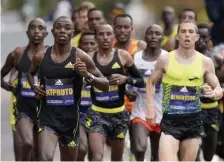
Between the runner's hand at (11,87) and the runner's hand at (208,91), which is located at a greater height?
the runner's hand at (208,91)

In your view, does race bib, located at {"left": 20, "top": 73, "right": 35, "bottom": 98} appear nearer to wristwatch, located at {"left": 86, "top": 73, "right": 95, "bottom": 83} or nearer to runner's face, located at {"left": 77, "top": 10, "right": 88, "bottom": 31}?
wristwatch, located at {"left": 86, "top": 73, "right": 95, "bottom": 83}

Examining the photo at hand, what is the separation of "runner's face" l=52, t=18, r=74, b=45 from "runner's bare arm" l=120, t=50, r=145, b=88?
1.41 m

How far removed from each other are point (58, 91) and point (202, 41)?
10.9 ft

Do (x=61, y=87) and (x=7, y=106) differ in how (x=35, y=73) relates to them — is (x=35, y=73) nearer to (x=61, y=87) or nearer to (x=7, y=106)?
(x=61, y=87)

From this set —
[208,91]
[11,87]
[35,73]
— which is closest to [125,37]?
[11,87]

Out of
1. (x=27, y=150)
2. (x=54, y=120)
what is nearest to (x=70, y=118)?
(x=54, y=120)

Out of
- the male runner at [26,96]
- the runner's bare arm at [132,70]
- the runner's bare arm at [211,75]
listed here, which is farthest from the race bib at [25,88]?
the runner's bare arm at [211,75]

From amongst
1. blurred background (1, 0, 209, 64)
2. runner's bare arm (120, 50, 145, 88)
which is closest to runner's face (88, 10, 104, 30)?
runner's bare arm (120, 50, 145, 88)

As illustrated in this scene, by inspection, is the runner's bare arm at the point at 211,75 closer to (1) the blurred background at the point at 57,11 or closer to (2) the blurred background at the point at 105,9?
(1) the blurred background at the point at 57,11

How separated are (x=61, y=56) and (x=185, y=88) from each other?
59.0 inches

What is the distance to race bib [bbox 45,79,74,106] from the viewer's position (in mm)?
11016

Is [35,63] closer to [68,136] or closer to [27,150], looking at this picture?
[68,136]

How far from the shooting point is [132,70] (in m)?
12.4

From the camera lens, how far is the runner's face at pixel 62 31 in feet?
36.2
